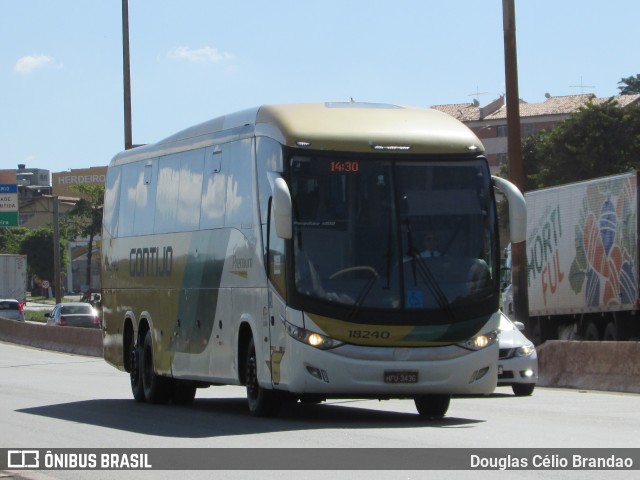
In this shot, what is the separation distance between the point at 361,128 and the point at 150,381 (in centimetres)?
692

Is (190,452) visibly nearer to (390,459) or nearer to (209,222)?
(390,459)

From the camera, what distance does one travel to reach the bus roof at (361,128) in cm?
1543

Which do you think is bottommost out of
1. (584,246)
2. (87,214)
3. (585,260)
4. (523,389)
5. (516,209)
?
(523,389)

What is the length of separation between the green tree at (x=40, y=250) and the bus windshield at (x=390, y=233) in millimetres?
129039

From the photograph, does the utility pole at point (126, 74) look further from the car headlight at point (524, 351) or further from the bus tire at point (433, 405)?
the bus tire at point (433, 405)

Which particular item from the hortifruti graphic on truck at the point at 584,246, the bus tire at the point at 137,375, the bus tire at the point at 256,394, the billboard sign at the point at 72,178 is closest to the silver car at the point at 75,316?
the hortifruti graphic on truck at the point at 584,246

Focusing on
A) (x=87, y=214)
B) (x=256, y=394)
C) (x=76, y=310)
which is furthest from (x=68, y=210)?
(x=256, y=394)

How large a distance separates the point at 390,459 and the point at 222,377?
6.63m

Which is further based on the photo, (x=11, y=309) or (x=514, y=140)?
(x=11, y=309)

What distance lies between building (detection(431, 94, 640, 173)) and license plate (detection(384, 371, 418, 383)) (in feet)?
378

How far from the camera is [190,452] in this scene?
41.0 feet

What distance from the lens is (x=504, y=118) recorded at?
435 ft

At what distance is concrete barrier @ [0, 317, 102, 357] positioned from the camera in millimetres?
43250

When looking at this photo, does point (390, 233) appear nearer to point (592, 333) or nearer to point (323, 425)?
point (323, 425)
